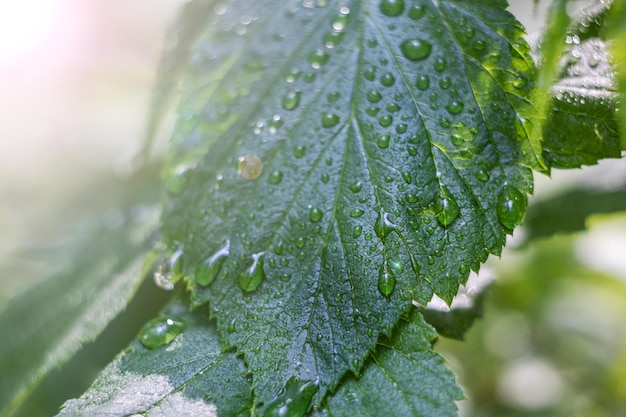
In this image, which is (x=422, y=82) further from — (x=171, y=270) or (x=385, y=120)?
(x=171, y=270)

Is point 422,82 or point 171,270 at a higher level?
point 422,82

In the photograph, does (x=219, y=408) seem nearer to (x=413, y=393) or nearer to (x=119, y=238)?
(x=413, y=393)

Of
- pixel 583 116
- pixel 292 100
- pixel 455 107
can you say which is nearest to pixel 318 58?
pixel 292 100

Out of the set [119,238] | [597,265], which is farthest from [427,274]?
[597,265]

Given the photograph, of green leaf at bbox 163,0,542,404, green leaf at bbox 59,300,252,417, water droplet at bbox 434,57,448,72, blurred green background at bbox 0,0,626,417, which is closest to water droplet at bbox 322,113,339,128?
green leaf at bbox 163,0,542,404

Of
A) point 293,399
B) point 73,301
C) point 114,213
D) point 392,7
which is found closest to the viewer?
point 293,399

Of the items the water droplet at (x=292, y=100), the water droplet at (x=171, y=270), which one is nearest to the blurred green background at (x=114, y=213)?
the water droplet at (x=171, y=270)

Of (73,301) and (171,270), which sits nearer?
(171,270)
